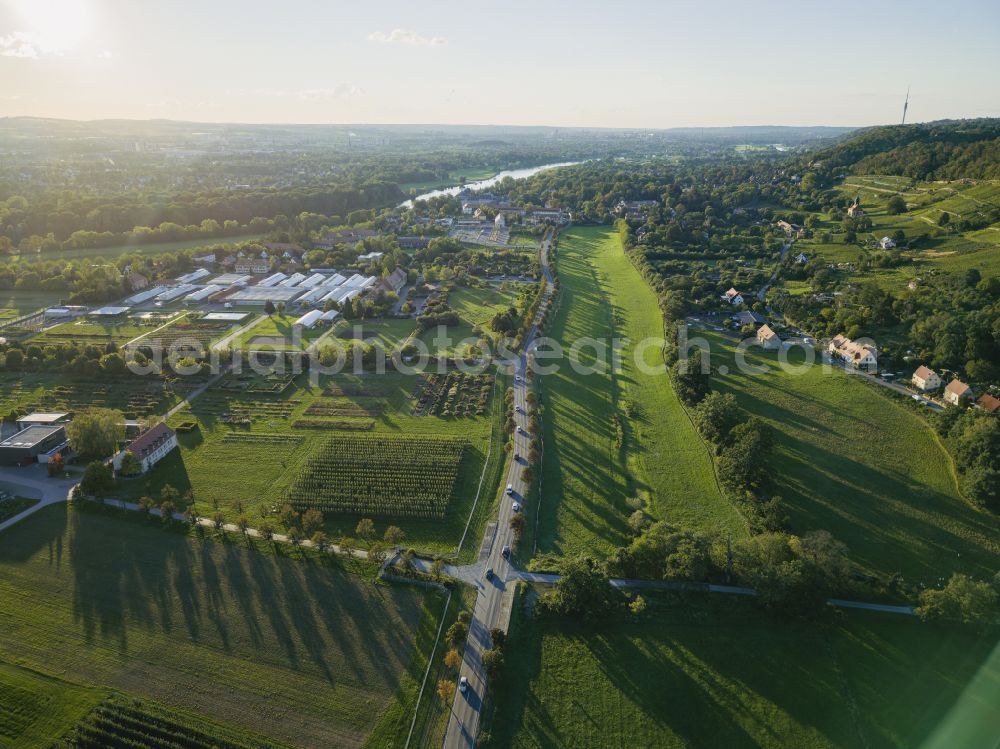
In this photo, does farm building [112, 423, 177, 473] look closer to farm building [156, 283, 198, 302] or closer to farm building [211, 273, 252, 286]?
farm building [156, 283, 198, 302]

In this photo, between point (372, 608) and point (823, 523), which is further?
point (823, 523)

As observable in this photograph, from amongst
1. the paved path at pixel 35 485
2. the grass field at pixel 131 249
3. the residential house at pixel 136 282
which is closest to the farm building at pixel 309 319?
the residential house at pixel 136 282

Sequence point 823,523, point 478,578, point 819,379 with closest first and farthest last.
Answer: point 478,578
point 823,523
point 819,379

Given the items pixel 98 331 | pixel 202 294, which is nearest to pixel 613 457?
pixel 98 331

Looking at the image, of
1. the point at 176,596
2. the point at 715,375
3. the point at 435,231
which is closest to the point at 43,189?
the point at 435,231

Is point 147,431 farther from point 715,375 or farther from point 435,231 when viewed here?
point 435,231

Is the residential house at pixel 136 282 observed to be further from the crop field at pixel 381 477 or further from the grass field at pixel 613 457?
the grass field at pixel 613 457
